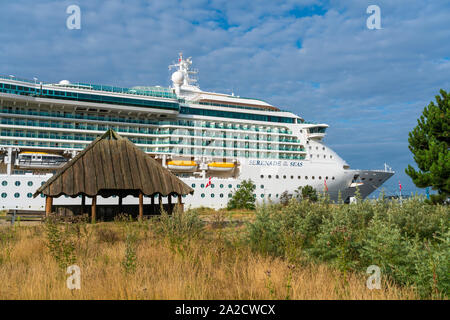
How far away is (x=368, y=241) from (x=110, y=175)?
1302cm

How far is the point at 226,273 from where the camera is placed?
5492mm

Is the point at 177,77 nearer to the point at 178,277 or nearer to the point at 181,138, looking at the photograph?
the point at 181,138

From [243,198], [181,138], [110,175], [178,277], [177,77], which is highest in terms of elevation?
[177,77]

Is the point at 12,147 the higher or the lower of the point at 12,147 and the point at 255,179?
the higher

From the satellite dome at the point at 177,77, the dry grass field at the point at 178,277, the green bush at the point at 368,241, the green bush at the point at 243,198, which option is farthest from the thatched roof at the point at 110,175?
the satellite dome at the point at 177,77

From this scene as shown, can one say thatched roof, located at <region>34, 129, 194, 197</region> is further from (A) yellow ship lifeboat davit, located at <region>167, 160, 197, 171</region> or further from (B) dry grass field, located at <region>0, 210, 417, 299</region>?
(A) yellow ship lifeboat davit, located at <region>167, 160, 197, 171</region>

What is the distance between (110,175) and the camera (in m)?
16.4

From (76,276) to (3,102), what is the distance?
30886 millimetres

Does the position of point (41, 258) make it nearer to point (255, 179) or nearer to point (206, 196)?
point (206, 196)

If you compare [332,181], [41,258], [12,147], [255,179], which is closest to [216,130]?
[255,179]

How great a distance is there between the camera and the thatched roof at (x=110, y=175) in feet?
51.9

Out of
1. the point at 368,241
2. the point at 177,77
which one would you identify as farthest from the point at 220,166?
the point at 368,241

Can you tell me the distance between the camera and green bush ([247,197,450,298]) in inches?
196

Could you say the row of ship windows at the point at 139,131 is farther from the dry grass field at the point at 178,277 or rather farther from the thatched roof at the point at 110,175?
the dry grass field at the point at 178,277
